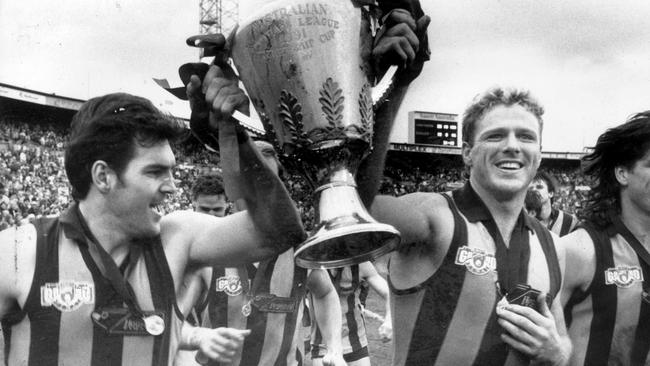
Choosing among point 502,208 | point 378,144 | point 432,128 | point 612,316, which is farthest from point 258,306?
point 432,128

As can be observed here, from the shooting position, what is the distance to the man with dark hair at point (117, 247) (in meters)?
2.10

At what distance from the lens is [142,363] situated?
2168mm

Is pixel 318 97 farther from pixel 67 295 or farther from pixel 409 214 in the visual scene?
pixel 67 295

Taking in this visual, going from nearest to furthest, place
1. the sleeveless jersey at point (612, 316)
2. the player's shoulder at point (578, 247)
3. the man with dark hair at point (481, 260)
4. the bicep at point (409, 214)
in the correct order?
the bicep at point (409, 214) < the man with dark hair at point (481, 260) < the sleeveless jersey at point (612, 316) < the player's shoulder at point (578, 247)

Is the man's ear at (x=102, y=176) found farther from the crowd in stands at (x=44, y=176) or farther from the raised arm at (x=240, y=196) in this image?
the crowd in stands at (x=44, y=176)

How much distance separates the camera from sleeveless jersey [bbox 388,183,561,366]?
2.49 meters

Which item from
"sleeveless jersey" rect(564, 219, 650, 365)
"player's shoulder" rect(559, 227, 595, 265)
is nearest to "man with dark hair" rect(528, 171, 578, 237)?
"player's shoulder" rect(559, 227, 595, 265)

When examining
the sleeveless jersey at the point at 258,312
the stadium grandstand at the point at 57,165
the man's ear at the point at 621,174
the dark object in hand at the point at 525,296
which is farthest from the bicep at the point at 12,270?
the stadium grandstand at the point at 57,165

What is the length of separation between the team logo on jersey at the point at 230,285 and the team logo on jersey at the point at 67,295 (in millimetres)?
1359

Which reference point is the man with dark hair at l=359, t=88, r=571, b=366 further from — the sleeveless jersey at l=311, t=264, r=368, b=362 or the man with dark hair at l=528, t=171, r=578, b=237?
the sleeveless jersey at l=311, t=264, r=368, b=362

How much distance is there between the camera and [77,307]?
7.03 ft

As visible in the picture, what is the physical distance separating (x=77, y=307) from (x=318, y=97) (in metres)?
1.07

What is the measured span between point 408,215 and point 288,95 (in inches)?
32.4

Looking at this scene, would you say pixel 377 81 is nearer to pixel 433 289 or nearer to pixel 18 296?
pixel 433 289
